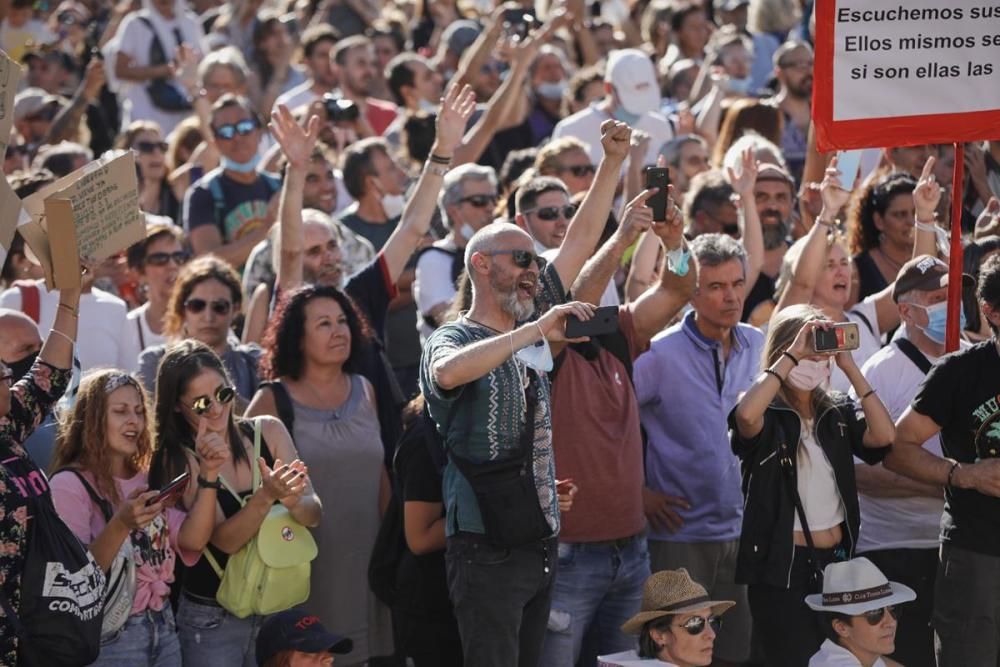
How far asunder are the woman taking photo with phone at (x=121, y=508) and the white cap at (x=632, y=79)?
504cm

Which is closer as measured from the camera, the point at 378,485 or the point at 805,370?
the point at 805,370

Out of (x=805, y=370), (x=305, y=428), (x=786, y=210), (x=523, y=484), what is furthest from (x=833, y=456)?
(x=786, y=210)

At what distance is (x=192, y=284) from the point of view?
7.33 metres

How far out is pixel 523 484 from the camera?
18.2 ft

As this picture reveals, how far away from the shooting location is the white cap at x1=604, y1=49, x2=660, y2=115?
1028 cm

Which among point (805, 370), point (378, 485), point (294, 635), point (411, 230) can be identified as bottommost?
point (294, 635)

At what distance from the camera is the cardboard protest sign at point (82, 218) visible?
214 inches

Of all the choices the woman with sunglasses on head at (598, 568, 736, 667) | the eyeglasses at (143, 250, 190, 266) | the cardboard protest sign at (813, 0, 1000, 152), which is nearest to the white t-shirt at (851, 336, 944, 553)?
the cardboard protest sign at (813, 0, 1000, 152)

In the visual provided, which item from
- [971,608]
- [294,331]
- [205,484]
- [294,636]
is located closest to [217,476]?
[205,484]

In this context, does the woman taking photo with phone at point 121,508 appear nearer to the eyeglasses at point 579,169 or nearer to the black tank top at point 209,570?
the black tank top at point 209,570

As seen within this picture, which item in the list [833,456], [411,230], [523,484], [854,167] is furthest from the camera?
[854,167]

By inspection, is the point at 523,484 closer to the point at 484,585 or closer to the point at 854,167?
the point at 484,585

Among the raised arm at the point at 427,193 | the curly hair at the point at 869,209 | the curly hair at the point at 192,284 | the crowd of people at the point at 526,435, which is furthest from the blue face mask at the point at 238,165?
the curly hair at the point at 869,209

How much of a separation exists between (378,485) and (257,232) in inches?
119
